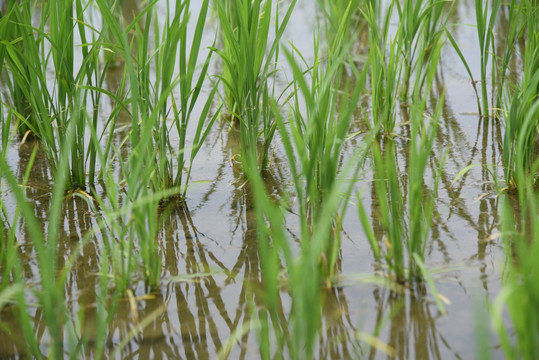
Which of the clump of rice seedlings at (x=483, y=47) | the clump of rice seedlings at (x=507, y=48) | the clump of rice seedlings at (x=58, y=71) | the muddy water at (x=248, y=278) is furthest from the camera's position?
the clump of rice seedlings at (x=483, y=47)

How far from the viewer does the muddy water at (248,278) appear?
1.24 meters

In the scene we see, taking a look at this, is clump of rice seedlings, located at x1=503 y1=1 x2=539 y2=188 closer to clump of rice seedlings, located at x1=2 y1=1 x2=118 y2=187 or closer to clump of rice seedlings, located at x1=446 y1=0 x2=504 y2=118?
clump of rice seedlings, located at x1=446 y1=0 x2=504 y2=118

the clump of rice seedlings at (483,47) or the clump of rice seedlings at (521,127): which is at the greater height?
the clump of rice seedlings at (483,47)

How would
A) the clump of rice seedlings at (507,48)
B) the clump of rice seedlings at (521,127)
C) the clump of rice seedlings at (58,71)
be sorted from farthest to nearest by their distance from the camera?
1. the clump of rice seedlings at (507,48)
2. the clump of rice seedlings at (58,71)
3. the clump of rice seedlings at (521,127)

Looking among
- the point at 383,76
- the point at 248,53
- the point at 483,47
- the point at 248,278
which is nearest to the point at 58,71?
the point at 248,53

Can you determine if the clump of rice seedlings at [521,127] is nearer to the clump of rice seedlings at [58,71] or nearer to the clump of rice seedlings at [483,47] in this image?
the clump of rice seedlings at [483,47]

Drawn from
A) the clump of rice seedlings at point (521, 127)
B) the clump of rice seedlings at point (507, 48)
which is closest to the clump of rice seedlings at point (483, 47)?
the clump of rice seedlings at point (507, 48)

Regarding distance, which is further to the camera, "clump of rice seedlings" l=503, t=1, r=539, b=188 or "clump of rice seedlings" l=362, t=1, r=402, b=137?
"clump of rice seedlings" l=362, t=1, r=402, b=137

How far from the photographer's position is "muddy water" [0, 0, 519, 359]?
1.24 m

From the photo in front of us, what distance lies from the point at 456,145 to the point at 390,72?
33 centimetres

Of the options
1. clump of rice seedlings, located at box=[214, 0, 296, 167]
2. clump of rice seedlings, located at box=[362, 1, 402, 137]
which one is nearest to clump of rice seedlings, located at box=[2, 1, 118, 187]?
clump of rice seedlings, located at box=[214, 0, 296, 167]

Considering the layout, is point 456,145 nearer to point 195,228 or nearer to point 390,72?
point 390,72

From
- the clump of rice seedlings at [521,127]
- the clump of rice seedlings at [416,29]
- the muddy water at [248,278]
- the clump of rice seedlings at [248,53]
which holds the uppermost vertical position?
the clump of rice seedlings at [416,29]

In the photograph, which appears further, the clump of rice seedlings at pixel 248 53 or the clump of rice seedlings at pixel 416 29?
the clump of rice seedlings at pixel 416 29
